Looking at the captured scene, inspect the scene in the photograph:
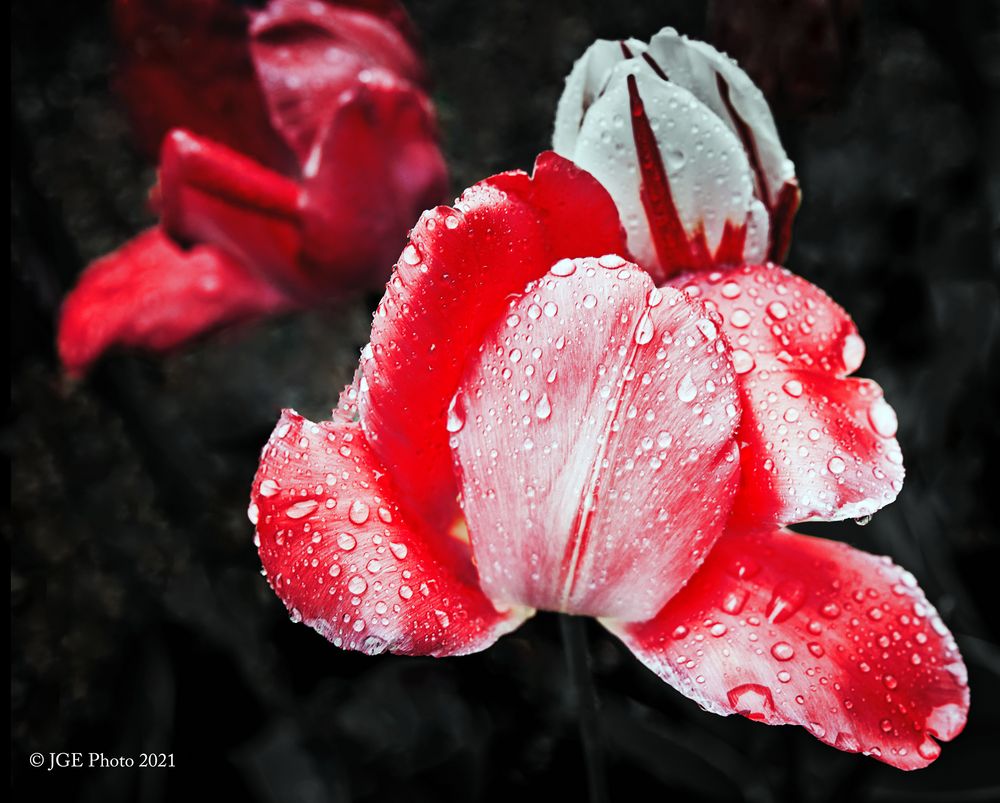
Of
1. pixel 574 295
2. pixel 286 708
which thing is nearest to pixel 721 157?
pixel 574 295

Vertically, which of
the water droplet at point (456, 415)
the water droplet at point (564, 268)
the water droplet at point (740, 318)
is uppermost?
the water droplet at point (564, 268)

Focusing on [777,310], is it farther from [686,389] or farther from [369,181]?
[369,181]

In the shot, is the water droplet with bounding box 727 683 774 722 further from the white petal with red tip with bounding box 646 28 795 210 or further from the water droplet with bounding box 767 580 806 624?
the white petal with red tip with bounding box 646 28 795 210

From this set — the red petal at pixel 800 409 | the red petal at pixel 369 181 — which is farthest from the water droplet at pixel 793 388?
the red petal at pixel 369 181

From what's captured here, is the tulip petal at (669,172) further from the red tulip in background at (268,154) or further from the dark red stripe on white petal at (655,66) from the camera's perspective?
the red tulip in background at (268,154)

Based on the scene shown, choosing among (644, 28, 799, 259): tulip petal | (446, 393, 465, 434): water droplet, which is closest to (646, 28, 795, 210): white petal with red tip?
(644, 28, 799, 259): tulip petal

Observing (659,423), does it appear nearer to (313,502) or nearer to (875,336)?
(313,502)
